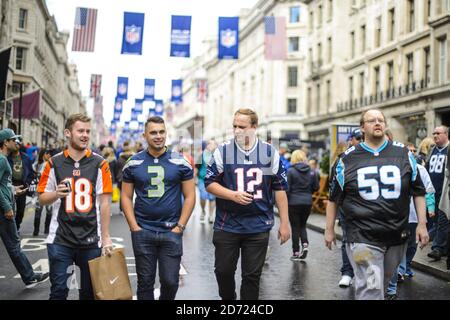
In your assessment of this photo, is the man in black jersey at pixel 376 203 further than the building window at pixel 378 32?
No

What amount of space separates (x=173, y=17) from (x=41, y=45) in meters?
43.2

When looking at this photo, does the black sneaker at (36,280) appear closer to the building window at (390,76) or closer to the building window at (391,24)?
the building window at (390,76)

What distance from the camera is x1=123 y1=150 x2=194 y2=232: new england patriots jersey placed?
17.6 feet

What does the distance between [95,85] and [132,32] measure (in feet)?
46.5

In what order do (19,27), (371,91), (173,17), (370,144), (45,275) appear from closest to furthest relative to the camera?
(370,144), (45,275), (173,17), (371,91), (19,27)

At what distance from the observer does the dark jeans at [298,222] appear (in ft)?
33.2

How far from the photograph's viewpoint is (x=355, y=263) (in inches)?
199

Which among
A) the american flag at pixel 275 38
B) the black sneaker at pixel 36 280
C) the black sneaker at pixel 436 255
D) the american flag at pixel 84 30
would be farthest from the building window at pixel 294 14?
the black sneaker at pixel 36 280

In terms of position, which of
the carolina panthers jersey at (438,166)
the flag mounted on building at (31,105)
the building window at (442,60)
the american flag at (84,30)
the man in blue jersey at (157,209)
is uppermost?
the building window at (442,60)

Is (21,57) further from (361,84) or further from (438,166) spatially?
(438,166)

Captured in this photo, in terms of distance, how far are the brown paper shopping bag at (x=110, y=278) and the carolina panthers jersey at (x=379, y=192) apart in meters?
1.97

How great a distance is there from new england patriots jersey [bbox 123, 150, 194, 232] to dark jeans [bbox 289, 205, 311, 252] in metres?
4.91

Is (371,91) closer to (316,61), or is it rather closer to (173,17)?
(316,61)
